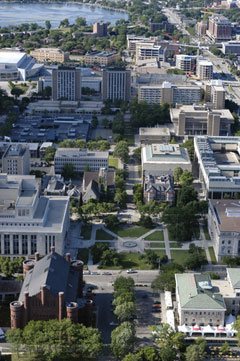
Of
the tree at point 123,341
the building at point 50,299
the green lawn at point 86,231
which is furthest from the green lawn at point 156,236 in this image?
the tree at point 123,341

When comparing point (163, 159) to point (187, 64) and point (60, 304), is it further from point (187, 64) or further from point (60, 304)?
point (187, 64)

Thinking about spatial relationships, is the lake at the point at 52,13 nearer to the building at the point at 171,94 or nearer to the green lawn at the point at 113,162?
the building at the point at 171,94

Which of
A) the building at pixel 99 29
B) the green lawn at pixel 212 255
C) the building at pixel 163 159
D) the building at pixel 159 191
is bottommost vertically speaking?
the green lawn at pixel 212 255

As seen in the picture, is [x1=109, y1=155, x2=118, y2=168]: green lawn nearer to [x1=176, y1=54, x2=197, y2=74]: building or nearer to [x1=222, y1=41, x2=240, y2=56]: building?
[x1=176, y1=54, x2=197, y2=74]: building

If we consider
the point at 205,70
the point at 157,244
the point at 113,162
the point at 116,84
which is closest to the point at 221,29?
the point at 205,70

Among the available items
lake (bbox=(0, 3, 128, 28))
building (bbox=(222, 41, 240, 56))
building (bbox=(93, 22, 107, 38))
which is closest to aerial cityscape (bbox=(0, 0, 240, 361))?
building (bbox=(222, 41, 240, 56))

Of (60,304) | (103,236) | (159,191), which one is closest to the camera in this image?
(60,304)

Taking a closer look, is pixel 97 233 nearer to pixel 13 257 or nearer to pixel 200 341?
pixel 13 257

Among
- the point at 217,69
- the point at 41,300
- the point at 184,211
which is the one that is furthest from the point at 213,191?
the point at 217,69
